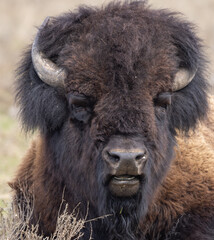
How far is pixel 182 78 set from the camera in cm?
497

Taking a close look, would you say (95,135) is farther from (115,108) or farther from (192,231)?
(192,231)

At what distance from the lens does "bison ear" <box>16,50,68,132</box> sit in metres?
4.95

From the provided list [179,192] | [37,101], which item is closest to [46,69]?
[37,101]

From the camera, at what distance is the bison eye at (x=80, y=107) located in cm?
466

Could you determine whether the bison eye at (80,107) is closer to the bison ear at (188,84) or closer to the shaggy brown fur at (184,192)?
the bison ear at (188,84)

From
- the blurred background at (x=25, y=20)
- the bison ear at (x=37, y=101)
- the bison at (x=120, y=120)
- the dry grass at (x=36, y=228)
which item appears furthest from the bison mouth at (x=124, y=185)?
the blurred background at (x=25, y=20)

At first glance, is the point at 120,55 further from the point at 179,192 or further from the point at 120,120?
the point at 179,192

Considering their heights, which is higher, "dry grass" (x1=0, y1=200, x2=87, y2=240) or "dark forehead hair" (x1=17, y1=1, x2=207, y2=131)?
"dark forehead hair" (x1=17, y1=1, x2=207, y2=131)

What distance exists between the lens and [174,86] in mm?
4930

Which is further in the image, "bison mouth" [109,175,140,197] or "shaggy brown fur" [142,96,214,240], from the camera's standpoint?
"shaggy brown fur" [142,96,214,240]

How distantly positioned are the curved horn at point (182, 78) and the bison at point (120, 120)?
1 centimetres

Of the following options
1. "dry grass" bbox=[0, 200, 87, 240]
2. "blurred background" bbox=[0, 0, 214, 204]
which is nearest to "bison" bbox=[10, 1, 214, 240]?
"dry grass" bbox=[0, 200, 87, 240]

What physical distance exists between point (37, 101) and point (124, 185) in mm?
1280

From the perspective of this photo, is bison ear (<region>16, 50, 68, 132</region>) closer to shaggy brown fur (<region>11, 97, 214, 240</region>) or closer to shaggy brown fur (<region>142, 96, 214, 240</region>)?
shaggy brown fur (<region>11, 97, 214, 240</region>)
